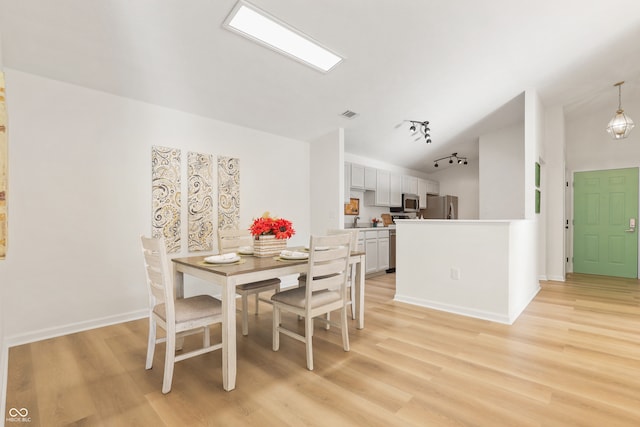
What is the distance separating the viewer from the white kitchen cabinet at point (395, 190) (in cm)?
656

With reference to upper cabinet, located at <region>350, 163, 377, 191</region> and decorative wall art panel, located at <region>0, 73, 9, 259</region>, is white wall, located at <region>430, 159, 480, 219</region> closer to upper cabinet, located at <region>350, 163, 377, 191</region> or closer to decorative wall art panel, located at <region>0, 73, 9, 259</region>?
upper cabinet, located at <region>350, 163, 377, 191</region>

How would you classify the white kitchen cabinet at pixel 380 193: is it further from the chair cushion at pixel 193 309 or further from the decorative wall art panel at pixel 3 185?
the decorative wall art panel at pixel 3 185

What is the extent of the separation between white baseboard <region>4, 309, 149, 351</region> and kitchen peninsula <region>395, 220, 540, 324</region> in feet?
10.1

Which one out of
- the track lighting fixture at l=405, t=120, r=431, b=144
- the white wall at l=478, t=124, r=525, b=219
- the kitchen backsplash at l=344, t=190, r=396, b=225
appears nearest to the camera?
the track lighting fixture at l=405, t=120, r=431, b=144

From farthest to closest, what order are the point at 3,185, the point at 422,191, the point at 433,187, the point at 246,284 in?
the point at 433,187 → the point at 422,191 → the point at 246,284 → the point at 3,185

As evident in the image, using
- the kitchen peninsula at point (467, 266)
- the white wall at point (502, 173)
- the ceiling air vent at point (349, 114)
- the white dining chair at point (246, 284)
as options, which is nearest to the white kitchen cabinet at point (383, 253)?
the kitchen peninsula at point (467, 266)

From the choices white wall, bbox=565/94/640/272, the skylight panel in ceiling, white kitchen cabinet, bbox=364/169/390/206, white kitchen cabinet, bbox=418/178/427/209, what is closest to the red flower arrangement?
the skylight panel in ceiling

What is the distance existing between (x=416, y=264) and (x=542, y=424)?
222 centimetres

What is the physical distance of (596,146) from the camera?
573cm

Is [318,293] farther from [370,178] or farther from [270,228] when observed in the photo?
[370,178]

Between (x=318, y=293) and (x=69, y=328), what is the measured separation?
7.84 ft

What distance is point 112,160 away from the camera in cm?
309

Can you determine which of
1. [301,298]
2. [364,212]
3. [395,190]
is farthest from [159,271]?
[395,190]

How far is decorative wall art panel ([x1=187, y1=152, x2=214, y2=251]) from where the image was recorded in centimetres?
366
